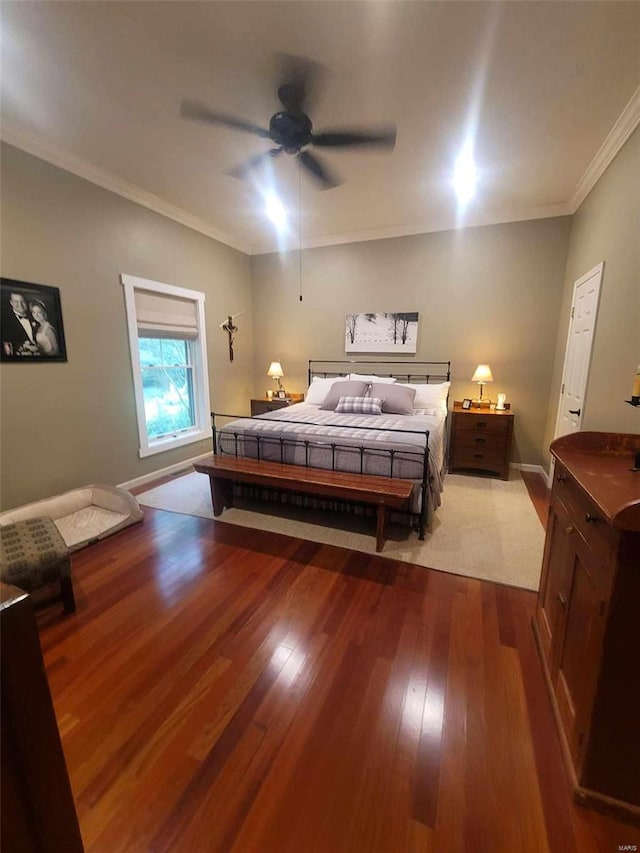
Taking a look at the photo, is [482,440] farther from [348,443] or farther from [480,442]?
[348,443]

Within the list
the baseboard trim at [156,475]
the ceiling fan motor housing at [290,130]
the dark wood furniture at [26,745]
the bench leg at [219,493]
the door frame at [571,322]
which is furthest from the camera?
the baseboard trim at [156,475]

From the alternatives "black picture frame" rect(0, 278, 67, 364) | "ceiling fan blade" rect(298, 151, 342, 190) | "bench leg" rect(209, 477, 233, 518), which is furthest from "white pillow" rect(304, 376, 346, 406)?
"black picture frame" rect(0, 278, 67, 364)

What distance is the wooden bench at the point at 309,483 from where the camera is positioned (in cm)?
247

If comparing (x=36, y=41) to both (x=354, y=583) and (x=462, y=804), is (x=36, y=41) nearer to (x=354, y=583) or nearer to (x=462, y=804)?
(x=354, y=583)

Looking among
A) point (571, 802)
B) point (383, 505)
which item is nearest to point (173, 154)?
point (383, 505)

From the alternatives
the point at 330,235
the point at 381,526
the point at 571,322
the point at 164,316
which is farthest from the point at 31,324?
the point at 571,322

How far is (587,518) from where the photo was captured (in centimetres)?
118

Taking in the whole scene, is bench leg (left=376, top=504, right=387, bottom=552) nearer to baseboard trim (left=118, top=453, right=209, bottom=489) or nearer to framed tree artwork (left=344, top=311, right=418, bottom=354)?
baseboard trim (left=118, top=453, right=209, bottom=489)

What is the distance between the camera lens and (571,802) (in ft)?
3.72

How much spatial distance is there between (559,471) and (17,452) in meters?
3.65

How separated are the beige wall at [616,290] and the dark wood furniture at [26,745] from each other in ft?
9.14

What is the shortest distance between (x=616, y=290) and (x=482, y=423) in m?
1.78

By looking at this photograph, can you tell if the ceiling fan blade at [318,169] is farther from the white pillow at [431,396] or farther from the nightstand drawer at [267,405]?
the nightstand drawer at [267,405]

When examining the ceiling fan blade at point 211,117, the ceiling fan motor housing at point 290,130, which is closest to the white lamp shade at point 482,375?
the ceiling fan motor housing at point 290,130
